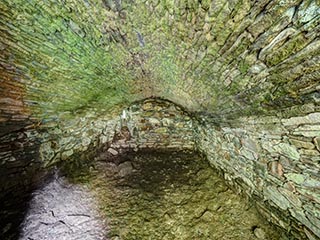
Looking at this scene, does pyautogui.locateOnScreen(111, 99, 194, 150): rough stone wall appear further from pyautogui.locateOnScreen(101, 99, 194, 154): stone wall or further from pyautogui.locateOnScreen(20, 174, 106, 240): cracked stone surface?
pyautogui.locateOnScreen(20, 174, 106, 240): cracked stone surface

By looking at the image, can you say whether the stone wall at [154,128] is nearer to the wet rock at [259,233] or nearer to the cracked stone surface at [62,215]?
the cracked stone surface at [62,215]

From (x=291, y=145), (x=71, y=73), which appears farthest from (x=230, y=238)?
(x=71, y=73)

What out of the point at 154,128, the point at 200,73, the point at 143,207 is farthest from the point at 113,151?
the point at 200,73

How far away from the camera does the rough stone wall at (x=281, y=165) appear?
140cm

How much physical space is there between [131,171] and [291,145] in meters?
2.63

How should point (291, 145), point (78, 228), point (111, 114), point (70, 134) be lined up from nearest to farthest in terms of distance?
point (291, 145) < point (78, 228) < point (70, 134) < point (111, 114)

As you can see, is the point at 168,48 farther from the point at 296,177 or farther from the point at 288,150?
the point at 296,177

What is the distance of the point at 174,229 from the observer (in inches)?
88.0

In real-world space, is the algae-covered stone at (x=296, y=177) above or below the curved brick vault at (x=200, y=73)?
below

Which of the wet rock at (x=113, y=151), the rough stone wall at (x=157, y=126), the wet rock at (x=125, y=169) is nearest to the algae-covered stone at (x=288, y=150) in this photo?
the wet rock at (x=125, y=169)

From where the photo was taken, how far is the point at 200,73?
78.0 inches

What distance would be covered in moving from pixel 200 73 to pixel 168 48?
0.43 metres

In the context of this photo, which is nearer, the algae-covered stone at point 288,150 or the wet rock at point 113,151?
the algae-covered stone at point 288,150

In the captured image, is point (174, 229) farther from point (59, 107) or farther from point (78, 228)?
point (59, 107)
